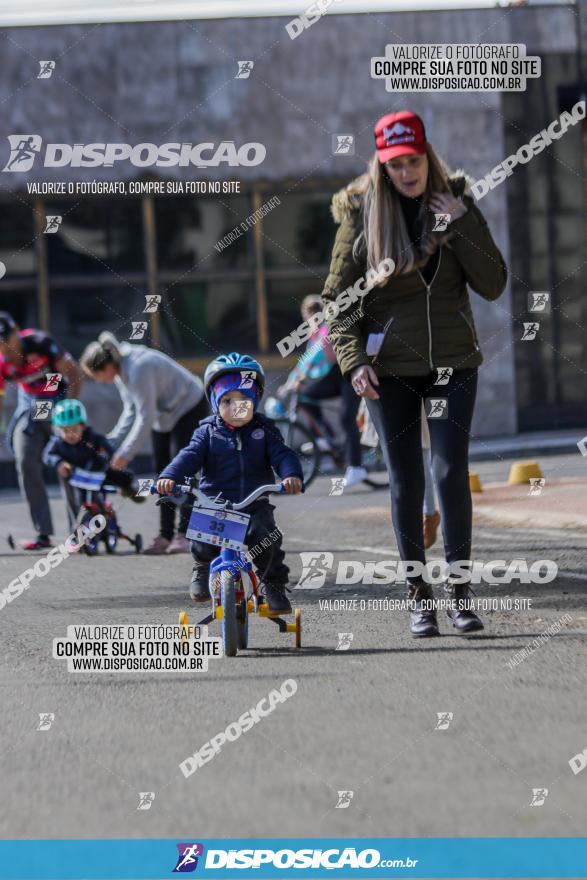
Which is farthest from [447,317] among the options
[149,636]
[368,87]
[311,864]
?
[368,87]

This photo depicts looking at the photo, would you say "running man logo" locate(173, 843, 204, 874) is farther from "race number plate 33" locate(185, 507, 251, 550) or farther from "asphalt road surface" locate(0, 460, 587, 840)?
"race number plate 33" locate(185, 507, 251, 550)

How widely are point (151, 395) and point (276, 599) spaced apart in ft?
10.0

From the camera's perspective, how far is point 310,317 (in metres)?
12.8

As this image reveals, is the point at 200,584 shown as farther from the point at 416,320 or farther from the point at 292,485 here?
the point at 416,320

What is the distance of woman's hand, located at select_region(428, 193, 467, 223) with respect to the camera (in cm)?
567

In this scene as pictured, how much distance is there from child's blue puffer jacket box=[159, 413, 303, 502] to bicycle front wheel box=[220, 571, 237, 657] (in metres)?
0.49

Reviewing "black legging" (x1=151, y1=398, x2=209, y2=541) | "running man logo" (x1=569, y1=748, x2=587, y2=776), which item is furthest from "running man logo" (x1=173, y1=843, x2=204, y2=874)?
"black legging" (x1=151, y1=398, x2=209, y2=541)

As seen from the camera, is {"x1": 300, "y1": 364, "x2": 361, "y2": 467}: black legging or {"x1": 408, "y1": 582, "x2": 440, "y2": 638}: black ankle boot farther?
{"x1": 300, "y1": 364, "x2": 361, "y2": 467}: black legging

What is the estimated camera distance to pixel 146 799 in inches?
159

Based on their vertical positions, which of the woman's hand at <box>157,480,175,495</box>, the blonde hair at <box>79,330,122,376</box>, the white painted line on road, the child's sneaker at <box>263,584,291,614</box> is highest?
the blonde hair at <box>79,330,122,376</box>

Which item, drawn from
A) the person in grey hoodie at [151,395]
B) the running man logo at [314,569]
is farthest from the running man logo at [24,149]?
the running man logo at [314,569]

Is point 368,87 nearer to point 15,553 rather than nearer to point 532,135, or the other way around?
point 532,135

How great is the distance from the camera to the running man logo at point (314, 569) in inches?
308

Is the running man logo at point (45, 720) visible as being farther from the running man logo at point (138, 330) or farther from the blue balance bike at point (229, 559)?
the running man logo at point (138, 330)
